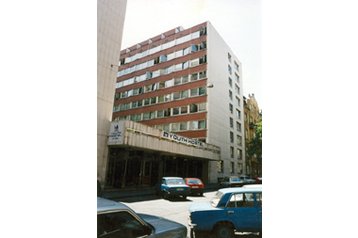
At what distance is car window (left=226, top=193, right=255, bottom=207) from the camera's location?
14.8ft

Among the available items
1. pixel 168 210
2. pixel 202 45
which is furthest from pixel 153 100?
pixel 168 210

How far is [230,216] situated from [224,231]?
0.29m

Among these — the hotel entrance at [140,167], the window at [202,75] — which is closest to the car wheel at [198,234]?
the hotel entrance at [140,167]

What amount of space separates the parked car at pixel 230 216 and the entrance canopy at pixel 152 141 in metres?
9.54

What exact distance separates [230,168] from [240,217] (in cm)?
2386

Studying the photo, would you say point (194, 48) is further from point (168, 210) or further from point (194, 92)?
point (168, 210)

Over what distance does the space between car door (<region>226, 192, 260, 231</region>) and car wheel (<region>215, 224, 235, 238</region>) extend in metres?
0.14

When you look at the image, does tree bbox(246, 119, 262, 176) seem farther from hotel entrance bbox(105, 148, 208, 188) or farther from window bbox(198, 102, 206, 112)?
hotel entrance bbox(105, 148, 208, 188)

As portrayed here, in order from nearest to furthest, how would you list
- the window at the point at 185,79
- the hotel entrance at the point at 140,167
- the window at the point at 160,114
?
the hotel entrance at the point at 140,167
the window at the point at 185,79
the window at the point at 160,114

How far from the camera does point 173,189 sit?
11.5 m

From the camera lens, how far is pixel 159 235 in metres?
2.81

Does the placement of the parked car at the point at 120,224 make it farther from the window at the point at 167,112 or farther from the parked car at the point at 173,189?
the window at the point at 167,112

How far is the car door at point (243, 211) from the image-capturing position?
4359 millimetres

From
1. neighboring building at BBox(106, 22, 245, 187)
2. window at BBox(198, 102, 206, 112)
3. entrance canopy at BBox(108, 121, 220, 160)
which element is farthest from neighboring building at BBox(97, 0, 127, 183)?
window at BBox(198, 102, 206, 112)
